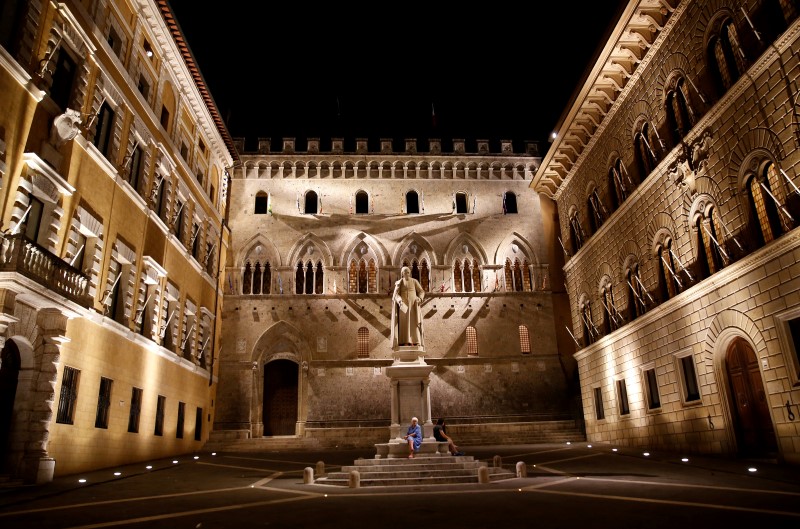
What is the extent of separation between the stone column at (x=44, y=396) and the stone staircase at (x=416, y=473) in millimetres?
6597

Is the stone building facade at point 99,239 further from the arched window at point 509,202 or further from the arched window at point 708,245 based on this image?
the arched window at point 708,245

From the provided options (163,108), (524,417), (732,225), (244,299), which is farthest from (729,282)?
(244,299)

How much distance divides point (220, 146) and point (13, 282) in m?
19.8

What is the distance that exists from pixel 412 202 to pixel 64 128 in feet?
71.0

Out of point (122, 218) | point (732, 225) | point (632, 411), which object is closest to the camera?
point (732, 225)

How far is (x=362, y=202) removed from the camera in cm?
3438

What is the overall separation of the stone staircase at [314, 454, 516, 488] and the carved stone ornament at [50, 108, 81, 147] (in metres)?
11.2

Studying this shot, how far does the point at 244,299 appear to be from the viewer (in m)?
31.5

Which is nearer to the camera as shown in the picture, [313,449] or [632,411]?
[632,411]

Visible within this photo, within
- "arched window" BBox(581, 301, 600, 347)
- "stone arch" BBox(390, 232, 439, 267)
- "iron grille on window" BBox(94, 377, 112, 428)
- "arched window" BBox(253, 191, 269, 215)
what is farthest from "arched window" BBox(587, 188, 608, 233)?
Result: "iron grille on window" BBox(94, 377, 112, 428)

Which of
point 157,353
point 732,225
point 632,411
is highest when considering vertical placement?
point 732,225

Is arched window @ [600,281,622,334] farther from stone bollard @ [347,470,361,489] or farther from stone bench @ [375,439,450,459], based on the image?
stone bollard @ [347,470,361,489]

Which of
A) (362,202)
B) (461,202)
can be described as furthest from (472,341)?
(362,202)

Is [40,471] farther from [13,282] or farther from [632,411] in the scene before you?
[632,411]
